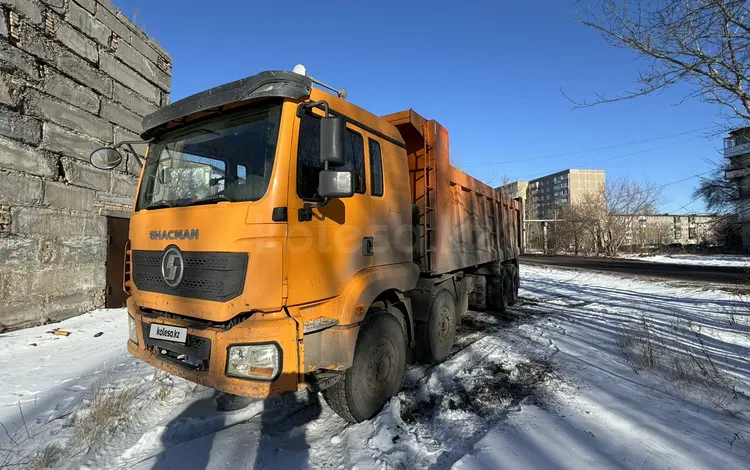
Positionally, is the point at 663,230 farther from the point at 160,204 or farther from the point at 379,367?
the point at 160,204

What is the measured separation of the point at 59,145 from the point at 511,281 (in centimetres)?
987

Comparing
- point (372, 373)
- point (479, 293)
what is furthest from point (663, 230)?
point (372, 373)

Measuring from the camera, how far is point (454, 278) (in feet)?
20.1

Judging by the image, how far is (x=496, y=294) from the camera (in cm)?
875

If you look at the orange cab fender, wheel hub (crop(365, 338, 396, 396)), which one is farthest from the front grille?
wheel hub (crop(365, 338, 396, 396))

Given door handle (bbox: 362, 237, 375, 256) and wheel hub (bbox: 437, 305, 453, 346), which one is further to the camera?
wheel hub (bbox: 437, 305, 453, 346)

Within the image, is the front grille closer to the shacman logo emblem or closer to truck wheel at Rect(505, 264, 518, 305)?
the shacman logo emblem

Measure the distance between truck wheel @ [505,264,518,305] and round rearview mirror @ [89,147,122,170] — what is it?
8.25m

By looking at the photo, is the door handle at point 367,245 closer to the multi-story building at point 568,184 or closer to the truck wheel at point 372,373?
the truck wheel at point 372,373

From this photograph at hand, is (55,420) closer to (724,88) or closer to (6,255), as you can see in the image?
(6,255)

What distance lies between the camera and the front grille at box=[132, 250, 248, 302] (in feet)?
8.97

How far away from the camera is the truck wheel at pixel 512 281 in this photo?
9.68 meters

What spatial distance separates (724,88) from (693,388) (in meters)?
3.36

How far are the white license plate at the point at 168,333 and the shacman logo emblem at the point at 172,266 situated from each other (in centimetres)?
34
